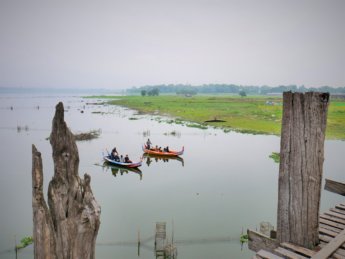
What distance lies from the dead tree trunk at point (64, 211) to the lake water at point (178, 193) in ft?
35.3

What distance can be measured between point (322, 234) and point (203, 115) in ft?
206

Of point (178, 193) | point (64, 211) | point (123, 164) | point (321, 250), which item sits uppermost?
point (64, 211)

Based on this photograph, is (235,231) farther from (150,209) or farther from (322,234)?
(322,234)

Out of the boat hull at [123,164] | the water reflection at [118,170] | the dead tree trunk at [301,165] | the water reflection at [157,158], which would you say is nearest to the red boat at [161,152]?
the water reflection at [157,158]

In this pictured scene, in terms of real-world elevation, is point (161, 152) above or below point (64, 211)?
below

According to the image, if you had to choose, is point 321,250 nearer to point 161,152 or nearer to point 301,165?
point 301,165

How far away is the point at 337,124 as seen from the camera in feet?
166

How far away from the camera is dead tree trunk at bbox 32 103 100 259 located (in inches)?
131

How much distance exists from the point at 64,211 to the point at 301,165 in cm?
349

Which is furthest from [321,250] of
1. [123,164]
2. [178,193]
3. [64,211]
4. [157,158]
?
[157,158]

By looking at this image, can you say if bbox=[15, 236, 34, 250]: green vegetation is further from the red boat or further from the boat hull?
the red boat

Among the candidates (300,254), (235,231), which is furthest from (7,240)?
(300,254)

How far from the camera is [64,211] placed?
3.34 meters

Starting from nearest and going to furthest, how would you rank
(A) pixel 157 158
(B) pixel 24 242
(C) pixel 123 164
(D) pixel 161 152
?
(B) pixel 24 242 < (C) pixel 123 164 < (D) pixel 161 152 < (A) pixel 157 158
